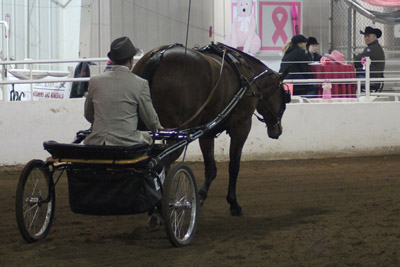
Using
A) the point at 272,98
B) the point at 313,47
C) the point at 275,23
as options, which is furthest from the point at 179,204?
the point at 275,23

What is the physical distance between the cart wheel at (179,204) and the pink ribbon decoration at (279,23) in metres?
8.56

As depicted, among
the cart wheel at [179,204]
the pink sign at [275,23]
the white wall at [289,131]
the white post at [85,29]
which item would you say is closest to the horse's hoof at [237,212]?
the cart wheel at [179,204]

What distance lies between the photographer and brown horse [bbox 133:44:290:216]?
21.7 feet

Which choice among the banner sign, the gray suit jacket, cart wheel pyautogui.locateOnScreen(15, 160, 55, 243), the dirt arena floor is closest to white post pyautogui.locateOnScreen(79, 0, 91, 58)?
the banner sign

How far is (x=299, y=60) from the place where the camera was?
12.3 m

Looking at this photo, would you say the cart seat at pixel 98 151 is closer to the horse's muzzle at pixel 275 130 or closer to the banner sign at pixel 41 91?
the horse's muzzle at pixel 275 130

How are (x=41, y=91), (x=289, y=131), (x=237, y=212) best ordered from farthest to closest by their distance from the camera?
(x=41, y=91), (x=289, y=131), (x=237, y=212)

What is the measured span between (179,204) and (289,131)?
19.6 ft

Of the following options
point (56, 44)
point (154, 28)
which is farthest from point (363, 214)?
point (56, 44)

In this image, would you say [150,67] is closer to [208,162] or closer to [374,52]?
[208,162]

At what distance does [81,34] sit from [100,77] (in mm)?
8767

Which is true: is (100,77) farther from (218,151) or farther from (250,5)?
(250,5)

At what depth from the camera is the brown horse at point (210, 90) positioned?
661 centimetres

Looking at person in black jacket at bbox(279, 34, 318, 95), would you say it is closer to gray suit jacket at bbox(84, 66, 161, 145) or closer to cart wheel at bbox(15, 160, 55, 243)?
gray suit jacket at bbox(84, 66, 161, 145)
